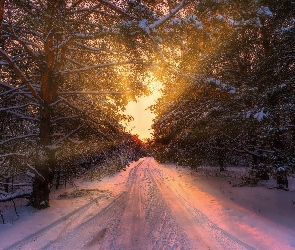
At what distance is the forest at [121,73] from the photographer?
6070mm

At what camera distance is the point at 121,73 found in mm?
9562

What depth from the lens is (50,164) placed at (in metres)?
7.85

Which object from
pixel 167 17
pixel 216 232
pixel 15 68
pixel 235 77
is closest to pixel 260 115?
pixel 216 232

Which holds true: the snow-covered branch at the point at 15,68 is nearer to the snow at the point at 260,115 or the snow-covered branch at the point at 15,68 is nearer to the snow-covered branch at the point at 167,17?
the snow-covered branch at the point at 167,17

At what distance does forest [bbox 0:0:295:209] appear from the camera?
6070 mm

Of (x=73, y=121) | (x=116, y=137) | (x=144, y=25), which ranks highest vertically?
(x=144, y=25)

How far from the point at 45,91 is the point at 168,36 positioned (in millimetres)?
4297

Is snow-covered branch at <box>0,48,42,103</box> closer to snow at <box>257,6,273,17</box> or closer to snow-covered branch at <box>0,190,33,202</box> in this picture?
snow-covered branch at <box>0,190,33,202</box>

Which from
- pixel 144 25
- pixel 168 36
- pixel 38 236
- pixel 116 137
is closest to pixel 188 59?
pixel 168 36

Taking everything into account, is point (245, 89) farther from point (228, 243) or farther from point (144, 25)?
point (228, 243)

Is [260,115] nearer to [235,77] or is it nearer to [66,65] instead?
[235,77]

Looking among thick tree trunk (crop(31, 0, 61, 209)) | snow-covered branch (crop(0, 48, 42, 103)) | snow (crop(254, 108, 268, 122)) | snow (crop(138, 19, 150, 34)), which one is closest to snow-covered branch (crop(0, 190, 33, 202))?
thick tree trunk (crop(31, 0, 61, 209))

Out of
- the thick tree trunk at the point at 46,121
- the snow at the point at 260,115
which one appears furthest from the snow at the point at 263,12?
the thick tree trunk at the point at 46,121

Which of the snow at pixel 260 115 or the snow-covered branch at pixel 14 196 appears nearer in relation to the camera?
the snow-covered branch at pixel 14 196
